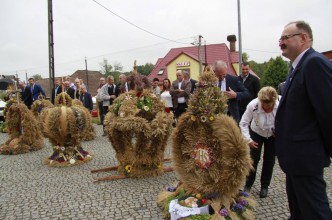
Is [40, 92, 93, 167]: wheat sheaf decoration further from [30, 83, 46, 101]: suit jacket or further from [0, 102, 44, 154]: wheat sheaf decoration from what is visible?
[30, 83, 46, 101]: suit jacket

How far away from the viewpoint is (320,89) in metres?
2.33

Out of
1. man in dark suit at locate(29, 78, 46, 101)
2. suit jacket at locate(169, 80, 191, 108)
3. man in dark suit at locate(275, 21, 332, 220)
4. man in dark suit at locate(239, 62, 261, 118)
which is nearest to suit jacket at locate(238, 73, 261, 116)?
man in dark suit at locate(239, 62, 261, 118)

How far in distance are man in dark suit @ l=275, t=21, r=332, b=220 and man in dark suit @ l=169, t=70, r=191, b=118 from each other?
5.95 meters

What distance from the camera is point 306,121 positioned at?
248 centimetres

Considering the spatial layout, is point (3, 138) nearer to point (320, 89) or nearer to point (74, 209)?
point (74, 209)

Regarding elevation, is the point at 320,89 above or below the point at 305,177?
above

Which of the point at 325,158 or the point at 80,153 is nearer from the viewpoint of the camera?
the point at 325,158

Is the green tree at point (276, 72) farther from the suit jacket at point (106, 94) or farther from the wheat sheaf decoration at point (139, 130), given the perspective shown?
the wheat sheaf decoration at point (139, 130)

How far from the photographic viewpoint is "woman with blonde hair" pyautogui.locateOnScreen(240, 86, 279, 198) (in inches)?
161

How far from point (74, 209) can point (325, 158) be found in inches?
133

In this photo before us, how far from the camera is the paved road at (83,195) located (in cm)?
416

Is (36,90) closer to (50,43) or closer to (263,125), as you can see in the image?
(50,43)

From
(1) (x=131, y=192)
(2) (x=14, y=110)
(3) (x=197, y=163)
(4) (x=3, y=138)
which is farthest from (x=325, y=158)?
(4) (x=3, y=138)

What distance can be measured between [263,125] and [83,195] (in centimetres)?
301
